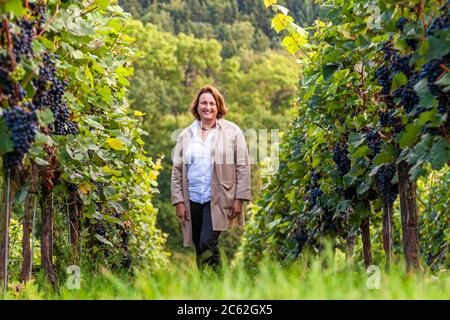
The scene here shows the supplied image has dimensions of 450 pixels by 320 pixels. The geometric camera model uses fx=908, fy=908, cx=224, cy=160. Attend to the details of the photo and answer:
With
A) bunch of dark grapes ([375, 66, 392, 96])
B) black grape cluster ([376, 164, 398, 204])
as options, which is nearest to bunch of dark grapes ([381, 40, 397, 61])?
bunch of dark grapes ([375, 66, 392, 96])

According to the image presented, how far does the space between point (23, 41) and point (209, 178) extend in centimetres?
348

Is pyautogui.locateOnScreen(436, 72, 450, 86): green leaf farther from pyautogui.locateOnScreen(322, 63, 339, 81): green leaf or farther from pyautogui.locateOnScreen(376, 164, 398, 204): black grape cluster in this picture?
pyautogui.locateOnScreen(376, 164, 398, 204): black grape cluster

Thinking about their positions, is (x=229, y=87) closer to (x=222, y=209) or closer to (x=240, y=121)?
(x=240, y=121)

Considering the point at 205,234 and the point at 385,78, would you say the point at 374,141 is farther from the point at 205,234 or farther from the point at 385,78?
the point at 205,234

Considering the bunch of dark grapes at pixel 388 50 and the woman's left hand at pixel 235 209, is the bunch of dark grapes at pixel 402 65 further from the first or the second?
the woman's left hand at pixel 235 209

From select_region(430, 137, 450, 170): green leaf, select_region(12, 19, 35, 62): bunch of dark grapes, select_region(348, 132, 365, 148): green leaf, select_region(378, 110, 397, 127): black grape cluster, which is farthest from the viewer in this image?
select_region(348, 132, 365, 148): green leaf

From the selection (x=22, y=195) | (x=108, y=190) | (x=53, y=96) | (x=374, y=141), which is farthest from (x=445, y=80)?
(x=108, y=190)

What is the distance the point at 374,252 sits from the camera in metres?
14.3

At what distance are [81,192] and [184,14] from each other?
159ft

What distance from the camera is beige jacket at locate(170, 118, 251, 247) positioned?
7457 mm

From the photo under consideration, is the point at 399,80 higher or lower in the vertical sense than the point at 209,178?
higher

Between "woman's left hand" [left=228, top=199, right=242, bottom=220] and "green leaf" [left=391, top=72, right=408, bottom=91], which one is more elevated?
"green leaf" [left=391, top=72, right=408, bottom=91]

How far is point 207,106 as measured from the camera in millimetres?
7652
